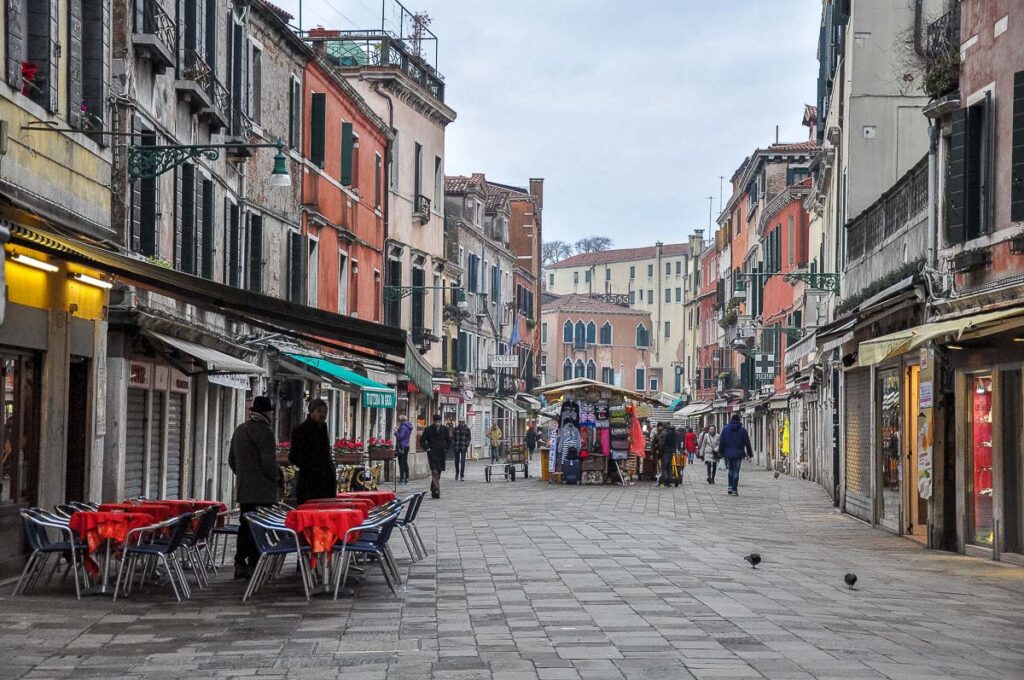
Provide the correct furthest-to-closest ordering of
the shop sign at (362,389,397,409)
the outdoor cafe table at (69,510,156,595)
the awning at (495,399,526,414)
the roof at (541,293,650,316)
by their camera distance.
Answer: the roof at (541,293,650,316)
the awning at (495,399,526,414)
the shop sign at (362,389,397,409)
the outdoor cafe table at (69,510,156,595)

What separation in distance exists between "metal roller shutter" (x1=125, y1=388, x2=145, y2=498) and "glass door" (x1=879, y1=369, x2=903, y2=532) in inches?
380

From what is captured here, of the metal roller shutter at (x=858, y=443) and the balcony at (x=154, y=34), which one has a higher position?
the balcony at (x=154, y=34)

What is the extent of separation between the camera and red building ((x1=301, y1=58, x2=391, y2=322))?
29.4 m

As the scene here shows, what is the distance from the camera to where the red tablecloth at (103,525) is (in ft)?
38.2

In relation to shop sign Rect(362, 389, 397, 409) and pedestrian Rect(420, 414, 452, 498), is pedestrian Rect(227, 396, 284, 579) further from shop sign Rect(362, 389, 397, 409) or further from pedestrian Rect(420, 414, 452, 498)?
shop sign Rect(362, 389, 397, 409)

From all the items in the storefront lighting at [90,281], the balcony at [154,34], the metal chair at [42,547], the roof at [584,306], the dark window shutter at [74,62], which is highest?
the roof at [584,306]

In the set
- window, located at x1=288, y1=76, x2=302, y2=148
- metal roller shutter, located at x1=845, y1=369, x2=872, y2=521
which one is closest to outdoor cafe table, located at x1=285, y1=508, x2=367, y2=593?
metal roller shutter, located at x1=845, y1=369, x2=872, y2=521

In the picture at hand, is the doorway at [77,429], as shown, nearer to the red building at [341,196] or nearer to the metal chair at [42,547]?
the metal chair at [42,547]

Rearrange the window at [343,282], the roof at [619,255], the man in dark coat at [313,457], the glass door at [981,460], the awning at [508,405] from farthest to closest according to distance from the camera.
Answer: the roof at [619,255] < the awning at [508,405] < the window at [343,282] < the glass door at [981,460] < the man in dark coat at [313,457]

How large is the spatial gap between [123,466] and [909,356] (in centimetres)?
979

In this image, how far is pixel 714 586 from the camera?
12.8 meters

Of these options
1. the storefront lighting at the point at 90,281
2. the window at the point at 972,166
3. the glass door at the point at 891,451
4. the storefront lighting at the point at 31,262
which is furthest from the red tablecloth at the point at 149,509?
the glass door at the point at 891,451

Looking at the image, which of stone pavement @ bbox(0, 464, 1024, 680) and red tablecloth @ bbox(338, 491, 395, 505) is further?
red tablecloth @ bbox(338, 491, 395, 505)

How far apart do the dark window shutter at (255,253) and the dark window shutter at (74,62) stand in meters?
10.1
